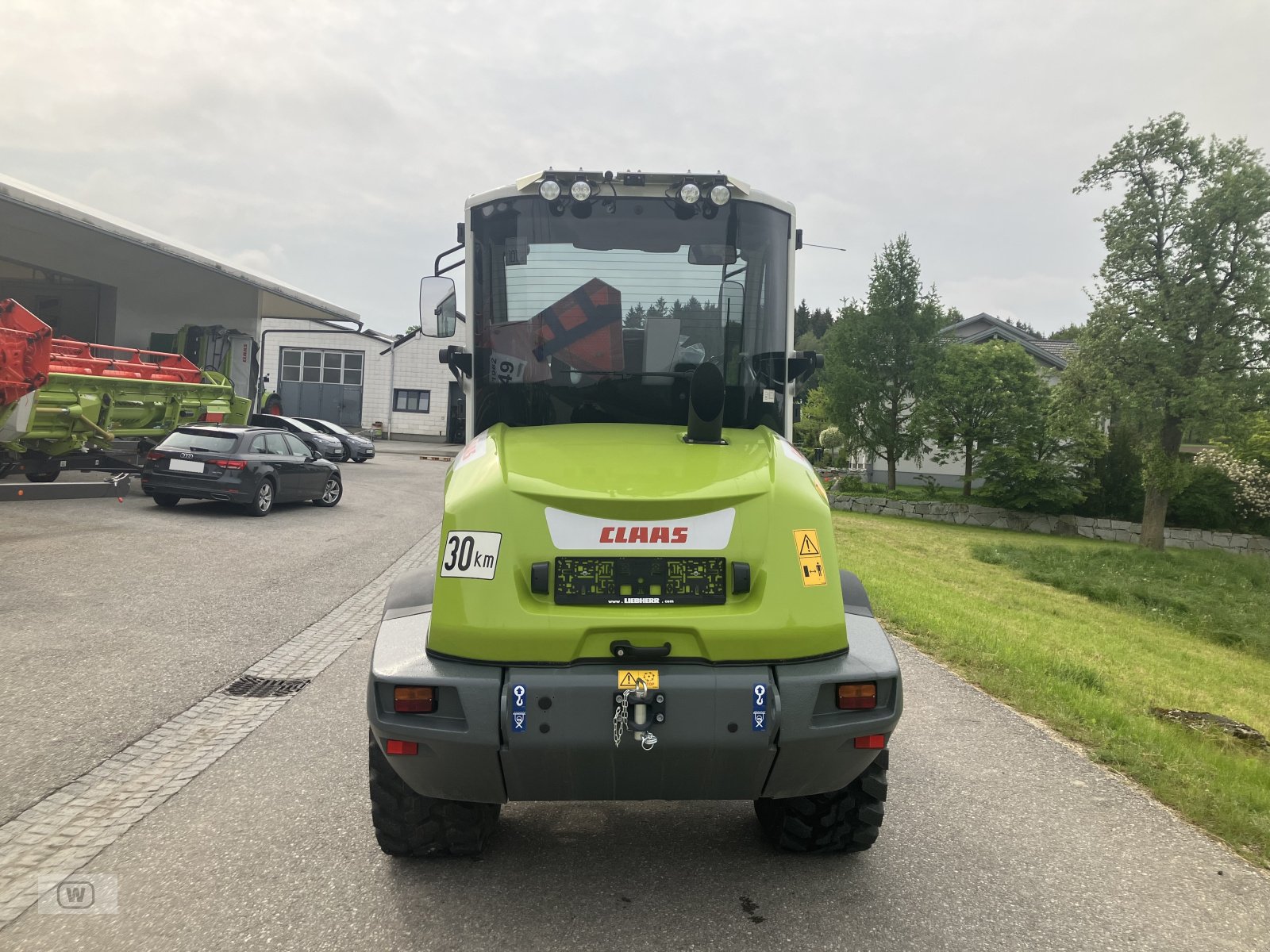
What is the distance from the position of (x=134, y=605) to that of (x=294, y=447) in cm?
951

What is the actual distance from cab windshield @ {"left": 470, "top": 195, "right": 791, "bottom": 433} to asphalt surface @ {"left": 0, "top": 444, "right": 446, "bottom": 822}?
2.96 m

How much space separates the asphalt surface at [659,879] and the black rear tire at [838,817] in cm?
9

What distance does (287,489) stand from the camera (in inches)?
640

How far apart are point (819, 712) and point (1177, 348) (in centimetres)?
2660

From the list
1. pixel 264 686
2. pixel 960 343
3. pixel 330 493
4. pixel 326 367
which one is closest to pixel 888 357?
pixel 960 343

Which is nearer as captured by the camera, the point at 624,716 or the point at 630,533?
the point at 624,716

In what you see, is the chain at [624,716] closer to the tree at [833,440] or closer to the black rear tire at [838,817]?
the black rear tire at [838,817]

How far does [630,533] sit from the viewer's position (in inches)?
121

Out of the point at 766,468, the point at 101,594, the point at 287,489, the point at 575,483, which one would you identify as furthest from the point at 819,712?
the point at 287,489

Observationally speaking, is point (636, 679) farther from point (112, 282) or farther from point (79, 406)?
point (112, 282)

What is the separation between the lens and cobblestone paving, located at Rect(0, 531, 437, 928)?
11.0ft

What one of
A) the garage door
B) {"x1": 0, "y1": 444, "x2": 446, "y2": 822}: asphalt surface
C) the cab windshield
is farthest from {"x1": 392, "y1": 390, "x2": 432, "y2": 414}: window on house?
the cab windshield

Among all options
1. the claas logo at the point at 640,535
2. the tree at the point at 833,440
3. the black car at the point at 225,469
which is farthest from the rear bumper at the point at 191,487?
the tree at the point at 833,440

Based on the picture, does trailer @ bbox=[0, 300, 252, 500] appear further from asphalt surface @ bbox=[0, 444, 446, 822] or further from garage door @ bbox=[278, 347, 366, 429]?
garage door @ bbox=[278, 347, 366, 429]
